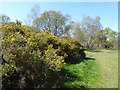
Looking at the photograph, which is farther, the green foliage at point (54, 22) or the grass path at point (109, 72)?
the green foliage at point (54, 22)

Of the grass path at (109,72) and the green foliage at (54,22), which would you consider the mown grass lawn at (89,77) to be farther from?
the green foliage at (54,22)

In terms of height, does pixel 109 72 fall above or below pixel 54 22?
below

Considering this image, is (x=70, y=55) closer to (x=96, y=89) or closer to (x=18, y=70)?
(x=96, y=89)

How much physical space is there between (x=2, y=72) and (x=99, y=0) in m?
5.40

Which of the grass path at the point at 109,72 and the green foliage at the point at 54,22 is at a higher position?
the green foliage at the point at 54,22

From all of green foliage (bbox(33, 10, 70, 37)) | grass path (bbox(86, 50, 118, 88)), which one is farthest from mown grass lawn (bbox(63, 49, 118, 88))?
green foliage (bbox(33, 10, 70, 37))

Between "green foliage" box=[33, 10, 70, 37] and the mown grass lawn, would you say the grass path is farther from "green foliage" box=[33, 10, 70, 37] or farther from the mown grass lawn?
"green foliage" box=[33, 10, 70, 37]

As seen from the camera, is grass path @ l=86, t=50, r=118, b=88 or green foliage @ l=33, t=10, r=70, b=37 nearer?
grass path @ l=86, t=50, r=118, b=88

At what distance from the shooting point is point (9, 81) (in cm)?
238

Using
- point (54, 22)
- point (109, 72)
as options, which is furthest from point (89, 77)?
point (54, 22)

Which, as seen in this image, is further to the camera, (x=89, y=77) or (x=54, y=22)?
(x=54, y=22)

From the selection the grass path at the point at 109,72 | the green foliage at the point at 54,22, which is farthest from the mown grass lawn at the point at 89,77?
the green foliage at the point at 54,22

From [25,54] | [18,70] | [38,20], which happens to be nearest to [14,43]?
[25,54]

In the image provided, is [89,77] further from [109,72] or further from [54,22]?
[54,22]
